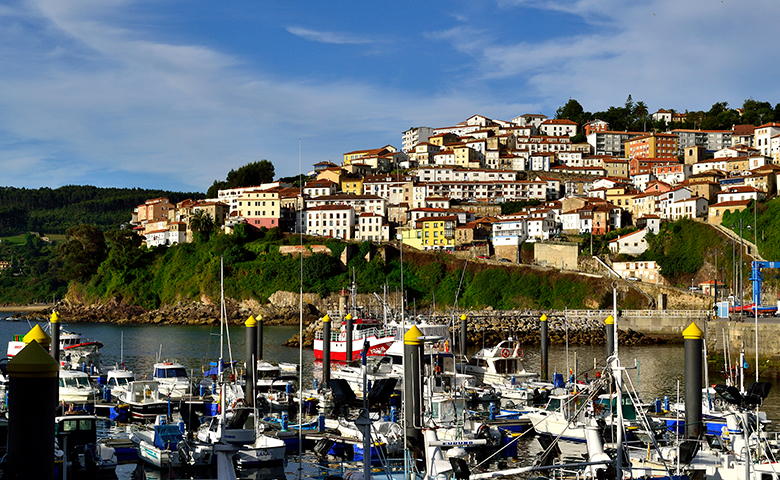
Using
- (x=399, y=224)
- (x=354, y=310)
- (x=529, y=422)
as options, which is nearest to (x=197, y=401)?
(x=529, y=422)

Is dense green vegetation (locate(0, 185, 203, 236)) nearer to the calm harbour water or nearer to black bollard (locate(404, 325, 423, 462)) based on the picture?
the calm harbour water

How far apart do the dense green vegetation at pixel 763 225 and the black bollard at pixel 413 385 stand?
220 ft

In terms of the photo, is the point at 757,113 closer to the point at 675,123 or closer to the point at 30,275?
the point at 675,123

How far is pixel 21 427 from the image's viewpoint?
570 cm

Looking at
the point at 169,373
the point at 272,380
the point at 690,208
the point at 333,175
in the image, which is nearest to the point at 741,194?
the point at 690,208

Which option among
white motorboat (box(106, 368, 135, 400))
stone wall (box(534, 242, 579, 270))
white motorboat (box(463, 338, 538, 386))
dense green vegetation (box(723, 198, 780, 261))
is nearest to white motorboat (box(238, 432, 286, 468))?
white motorboat (box(106, 368, 135, 400))

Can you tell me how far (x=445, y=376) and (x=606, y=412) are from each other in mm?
8318

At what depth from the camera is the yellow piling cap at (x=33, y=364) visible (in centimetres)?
560

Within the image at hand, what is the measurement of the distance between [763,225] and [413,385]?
74.1m

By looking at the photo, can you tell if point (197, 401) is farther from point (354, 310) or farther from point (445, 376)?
point (354, 310)

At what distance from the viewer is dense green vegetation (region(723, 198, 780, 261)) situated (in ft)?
261

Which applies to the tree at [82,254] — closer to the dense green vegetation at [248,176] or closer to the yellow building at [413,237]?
the dense green vegetation at [248,176]

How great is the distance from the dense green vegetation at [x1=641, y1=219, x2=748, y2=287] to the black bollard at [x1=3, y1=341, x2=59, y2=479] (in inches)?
3166

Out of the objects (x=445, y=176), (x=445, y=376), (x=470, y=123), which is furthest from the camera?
(x=470, y=123)
